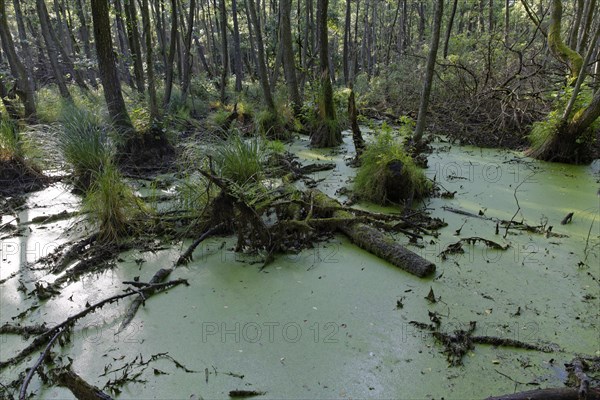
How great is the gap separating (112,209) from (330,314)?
1.85m

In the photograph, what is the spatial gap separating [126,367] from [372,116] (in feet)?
25.4

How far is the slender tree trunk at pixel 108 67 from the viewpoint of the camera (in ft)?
15.3

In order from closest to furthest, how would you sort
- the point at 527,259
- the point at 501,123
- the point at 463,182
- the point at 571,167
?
1. the point at 527,259
2. the point at 463,182
3. the point at 571,167
4. the point at 501,123

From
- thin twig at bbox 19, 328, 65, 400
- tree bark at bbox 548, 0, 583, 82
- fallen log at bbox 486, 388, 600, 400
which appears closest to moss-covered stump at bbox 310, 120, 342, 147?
tree bark at bbox 548, 0, 583, 82

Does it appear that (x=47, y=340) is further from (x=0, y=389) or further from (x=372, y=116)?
(x=372, y=116)

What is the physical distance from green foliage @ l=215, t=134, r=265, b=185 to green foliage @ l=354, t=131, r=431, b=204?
969mm

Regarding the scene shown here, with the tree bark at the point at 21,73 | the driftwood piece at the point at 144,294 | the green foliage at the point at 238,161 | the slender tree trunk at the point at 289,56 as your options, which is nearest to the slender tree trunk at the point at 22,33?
the tree bark at the point at 21,73

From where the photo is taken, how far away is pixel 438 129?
6.93 meters

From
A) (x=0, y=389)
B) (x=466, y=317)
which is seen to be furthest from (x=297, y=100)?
(x=0, y=389)

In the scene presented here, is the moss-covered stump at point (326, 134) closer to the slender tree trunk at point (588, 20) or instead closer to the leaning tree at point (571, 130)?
the leaning tree at point (571, 130)

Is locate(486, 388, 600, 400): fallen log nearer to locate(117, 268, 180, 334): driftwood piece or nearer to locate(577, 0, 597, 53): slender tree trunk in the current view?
locate(117, 268, 180, 334): driftwood piece

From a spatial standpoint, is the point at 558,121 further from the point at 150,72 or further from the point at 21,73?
the point at 21,73

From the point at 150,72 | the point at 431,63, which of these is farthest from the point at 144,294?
the point at 150,72

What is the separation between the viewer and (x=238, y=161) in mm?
3553
